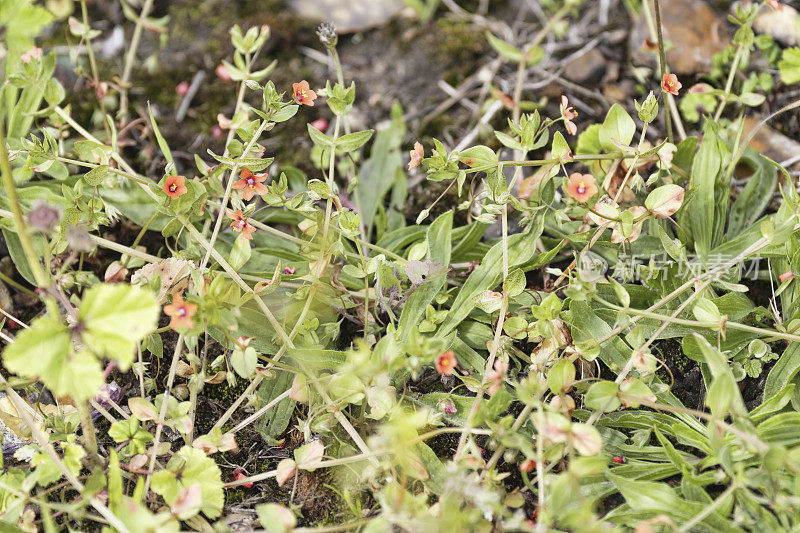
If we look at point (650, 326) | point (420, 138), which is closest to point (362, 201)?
point (420, 138)

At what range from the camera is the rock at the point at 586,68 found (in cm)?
295

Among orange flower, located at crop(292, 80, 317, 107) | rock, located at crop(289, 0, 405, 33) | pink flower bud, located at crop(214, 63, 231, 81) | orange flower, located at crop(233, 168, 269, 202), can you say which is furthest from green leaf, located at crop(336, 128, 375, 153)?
rock, located at crop(289, 0, 405, 33)

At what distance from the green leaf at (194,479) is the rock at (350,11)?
2.34m

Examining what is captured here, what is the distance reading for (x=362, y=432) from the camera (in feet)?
6.38

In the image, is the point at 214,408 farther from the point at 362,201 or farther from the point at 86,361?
the point at 362,201

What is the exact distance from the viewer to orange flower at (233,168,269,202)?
1979 mm

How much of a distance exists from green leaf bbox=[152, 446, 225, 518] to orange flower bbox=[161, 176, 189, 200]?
2.39ft

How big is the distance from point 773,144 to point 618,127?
0.92m

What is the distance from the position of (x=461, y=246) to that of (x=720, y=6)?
195 centimetres

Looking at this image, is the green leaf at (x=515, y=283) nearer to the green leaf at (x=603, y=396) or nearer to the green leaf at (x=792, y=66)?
the green leaf at (x=603, y=396)

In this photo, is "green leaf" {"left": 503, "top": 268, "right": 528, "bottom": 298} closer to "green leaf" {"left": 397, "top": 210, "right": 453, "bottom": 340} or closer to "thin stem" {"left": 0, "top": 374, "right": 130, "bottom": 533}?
"green leaf" {"left": 397, "top": 210, "right": 453, "bottom": 340}

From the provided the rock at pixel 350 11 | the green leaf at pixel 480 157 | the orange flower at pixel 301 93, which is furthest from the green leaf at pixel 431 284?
the rock at pixel 350 11

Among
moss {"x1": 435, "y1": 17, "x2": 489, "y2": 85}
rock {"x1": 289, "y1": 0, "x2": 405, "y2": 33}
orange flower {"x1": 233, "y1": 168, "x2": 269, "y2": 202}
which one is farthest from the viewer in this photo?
rock {"x1": 289, "y1": 0, "x2": 405, "y2": 33}

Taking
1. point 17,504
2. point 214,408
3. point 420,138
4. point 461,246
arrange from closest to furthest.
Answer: point 17,504 → point 214,408 → point 461,246 → point 420,138
